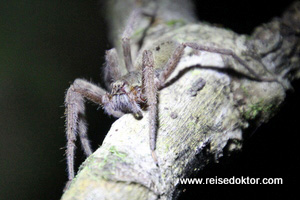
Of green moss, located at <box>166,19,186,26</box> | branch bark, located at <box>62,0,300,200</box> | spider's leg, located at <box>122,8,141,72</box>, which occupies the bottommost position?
branch bark, located at <box>62,0,300,200</box>

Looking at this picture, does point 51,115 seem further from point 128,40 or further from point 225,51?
point 225,51

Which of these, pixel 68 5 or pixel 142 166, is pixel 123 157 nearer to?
pixel 142 166

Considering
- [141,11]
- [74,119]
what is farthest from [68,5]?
[74,119]

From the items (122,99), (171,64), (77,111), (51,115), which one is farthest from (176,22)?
(51,115)

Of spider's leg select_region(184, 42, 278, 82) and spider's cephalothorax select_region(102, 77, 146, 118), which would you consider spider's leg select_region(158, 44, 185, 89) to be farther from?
spider's cephalothorax select_region(102, 77, 146, 118)

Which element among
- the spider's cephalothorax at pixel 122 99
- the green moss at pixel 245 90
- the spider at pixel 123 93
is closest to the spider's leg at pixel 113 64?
the spider at pixel 123 93

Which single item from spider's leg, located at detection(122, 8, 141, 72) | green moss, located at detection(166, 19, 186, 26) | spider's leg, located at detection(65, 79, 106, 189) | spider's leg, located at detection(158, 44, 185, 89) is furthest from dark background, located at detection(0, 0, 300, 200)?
spider's leg, located at detection(158, 44, 185, 89)
